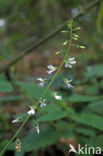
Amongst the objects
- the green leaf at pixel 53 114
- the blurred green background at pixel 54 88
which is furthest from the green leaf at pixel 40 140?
the green leaf at pixel 53 114

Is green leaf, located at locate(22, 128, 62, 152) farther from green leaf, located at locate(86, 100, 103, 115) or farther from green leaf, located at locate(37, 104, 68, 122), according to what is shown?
green leaf, located at locate(86, 100, 103, 115)

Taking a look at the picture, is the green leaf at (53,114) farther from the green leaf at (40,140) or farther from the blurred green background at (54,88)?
the green leaf at (40,140)

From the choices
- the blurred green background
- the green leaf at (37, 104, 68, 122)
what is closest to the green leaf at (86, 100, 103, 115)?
the blurred green background

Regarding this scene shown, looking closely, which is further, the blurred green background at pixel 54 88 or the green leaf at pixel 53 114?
the blurred green background at pixel 54 88

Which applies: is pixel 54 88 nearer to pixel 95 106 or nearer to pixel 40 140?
pixel 95 106

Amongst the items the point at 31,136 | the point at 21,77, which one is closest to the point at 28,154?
the point at 31,136

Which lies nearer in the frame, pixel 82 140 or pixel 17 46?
pixel 82 140

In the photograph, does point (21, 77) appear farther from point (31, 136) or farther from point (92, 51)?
point (31, 136)

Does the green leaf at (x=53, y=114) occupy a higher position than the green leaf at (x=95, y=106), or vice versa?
the green leaf at (x=95, y=106)
